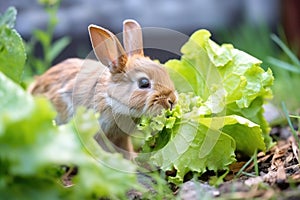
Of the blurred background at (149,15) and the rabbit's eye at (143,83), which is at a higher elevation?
the rabbit's eye at (143,83)

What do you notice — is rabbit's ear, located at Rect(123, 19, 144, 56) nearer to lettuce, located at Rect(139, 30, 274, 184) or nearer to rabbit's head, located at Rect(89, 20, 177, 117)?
rabbit's head, located at Rect(89, 20, 177, 117)

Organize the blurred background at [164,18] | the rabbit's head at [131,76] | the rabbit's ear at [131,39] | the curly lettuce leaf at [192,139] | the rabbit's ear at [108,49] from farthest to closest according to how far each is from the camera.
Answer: the blurred background at [164,18] → the rabbit's ear at [131,39] → the rabbit's ear at [108,49] → the rabbit's head at [131,76] → the curly lettuce leaf at [192,139]

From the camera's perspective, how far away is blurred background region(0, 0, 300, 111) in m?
7.16

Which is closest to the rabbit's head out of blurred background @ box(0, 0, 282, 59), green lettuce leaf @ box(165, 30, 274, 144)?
green lettuce leaf @ box(165, 30, 274, 144)

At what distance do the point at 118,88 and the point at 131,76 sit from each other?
11 cm

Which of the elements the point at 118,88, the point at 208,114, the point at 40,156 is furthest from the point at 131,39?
the point at 40,156

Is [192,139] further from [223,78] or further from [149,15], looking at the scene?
[149,15]

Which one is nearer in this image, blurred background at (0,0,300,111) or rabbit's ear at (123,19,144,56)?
rabbit's ear at (123,19,144,56)

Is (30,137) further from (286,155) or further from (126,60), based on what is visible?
(286,155)

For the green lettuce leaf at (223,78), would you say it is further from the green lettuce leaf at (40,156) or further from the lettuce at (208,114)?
the green lettuce leaf at (40,156)

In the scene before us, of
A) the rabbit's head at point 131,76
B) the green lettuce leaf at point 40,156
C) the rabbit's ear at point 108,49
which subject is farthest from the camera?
the rabbit's ear at point 108,49

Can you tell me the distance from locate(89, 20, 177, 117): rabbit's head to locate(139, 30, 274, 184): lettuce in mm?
93

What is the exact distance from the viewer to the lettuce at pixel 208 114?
9.44 ft

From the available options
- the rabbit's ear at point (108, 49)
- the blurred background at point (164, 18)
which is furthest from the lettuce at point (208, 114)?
the blurred background at point (164, 18)
